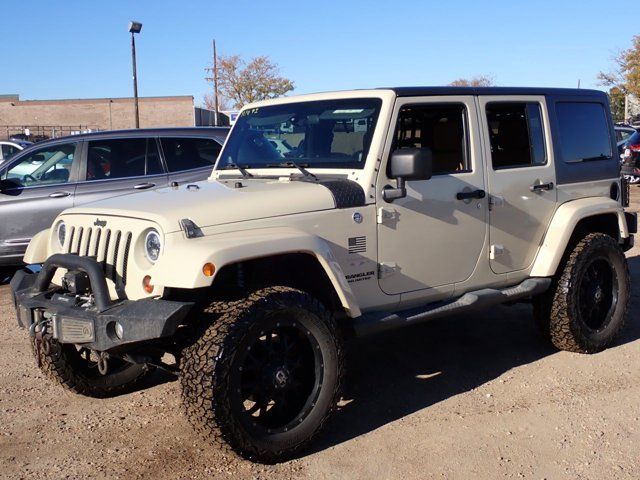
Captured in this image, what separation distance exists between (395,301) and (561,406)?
122 centimetres

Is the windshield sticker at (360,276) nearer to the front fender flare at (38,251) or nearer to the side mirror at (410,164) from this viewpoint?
the side mirror at (410,164)

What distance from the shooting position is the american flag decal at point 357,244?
13.3 ft

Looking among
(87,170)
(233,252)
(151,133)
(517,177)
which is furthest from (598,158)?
(87,170)

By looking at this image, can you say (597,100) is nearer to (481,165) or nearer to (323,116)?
(481,165)

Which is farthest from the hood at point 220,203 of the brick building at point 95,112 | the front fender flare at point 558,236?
the brick building at point 95,112

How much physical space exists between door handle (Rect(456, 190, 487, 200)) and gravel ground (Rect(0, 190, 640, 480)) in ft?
4.13

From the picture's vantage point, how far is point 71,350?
14.5 ft

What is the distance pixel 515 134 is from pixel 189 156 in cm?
406

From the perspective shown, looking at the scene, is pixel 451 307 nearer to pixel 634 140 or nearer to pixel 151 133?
pixel 151 133

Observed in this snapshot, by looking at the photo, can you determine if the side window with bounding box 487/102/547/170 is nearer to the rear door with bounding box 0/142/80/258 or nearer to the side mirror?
the side mirror

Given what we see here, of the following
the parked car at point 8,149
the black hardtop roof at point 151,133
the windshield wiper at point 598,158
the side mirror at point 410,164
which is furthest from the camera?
the parked car at point 8,149

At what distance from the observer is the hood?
141 inches

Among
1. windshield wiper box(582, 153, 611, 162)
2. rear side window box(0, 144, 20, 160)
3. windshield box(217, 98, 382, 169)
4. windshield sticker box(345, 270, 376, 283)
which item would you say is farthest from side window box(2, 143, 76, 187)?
rear side window box(0, 144, 20, 160)

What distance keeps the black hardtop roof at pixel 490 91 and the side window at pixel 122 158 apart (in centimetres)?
409
